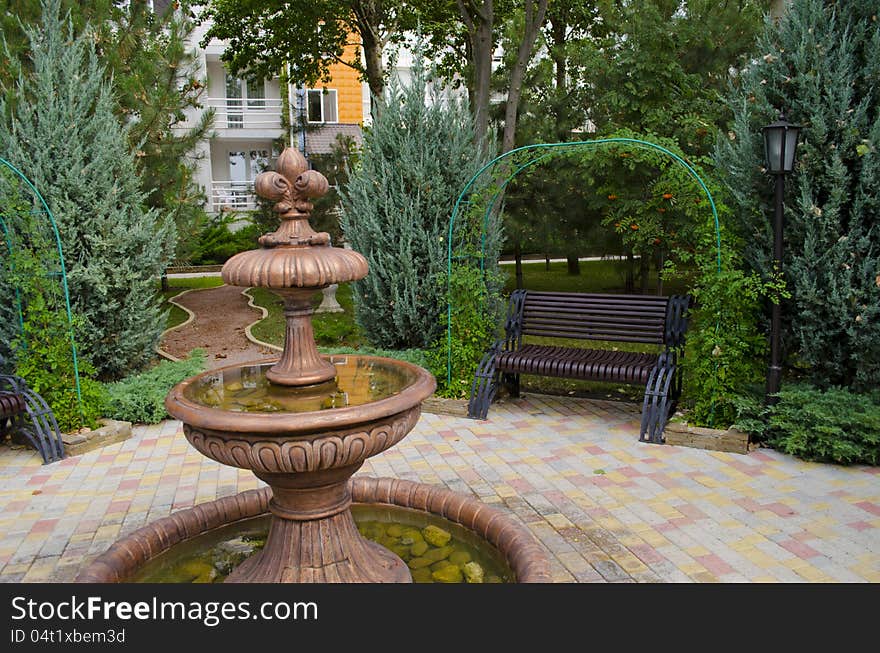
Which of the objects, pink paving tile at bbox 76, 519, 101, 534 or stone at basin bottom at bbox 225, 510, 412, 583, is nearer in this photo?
stone at basin bottom at bbox 225, 510, 412, 583

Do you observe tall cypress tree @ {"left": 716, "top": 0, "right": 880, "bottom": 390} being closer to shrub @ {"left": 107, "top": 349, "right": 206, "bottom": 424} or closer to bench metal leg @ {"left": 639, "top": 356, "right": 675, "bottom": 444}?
bench metal leg @ {"left": 639, "top": 356, "right": 675, "bottom": 444}

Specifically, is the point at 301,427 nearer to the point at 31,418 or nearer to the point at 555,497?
the point at 555,497

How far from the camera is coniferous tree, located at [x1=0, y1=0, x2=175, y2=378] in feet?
23.2

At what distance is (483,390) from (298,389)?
3.53 meters

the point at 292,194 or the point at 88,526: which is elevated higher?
the point at 292,194

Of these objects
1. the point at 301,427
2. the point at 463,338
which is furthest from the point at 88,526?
the point at 463,338

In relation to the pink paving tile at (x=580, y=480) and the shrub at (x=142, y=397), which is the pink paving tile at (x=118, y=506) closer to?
the shrub at (x=142, y=397)

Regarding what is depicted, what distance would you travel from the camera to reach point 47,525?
453 centimetres

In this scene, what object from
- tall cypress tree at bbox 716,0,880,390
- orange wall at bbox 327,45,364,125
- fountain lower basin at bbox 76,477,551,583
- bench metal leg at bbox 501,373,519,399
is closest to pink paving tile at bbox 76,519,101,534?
fountain lower basin at bbox 76,477,551,583

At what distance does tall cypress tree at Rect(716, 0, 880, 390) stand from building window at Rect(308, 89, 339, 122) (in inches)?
847

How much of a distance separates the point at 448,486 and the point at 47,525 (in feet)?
9.01

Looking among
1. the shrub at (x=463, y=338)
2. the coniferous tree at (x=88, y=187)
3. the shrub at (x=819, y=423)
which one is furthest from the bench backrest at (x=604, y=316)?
the coniferous tree at (x=88, y=187)

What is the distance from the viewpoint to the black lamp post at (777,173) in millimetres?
5328

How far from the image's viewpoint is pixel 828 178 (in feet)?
18.2
